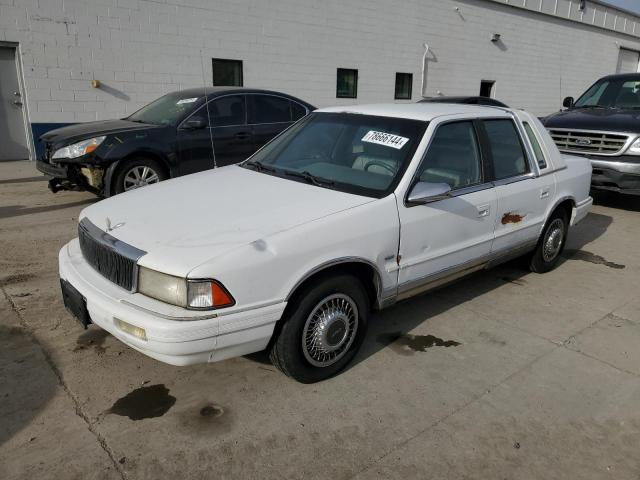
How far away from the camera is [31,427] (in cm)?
275

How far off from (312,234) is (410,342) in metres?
1.36

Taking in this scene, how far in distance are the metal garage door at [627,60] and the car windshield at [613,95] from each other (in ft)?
66.4

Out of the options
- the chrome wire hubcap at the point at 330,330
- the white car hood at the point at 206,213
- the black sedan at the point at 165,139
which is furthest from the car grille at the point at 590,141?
the chrome wire hubcap at the point at 330,330

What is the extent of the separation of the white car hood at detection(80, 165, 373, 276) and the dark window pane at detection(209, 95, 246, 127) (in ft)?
11.8

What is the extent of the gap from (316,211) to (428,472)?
150cm

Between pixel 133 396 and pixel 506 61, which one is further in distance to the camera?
pixel 506 61

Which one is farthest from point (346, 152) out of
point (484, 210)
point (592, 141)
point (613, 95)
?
point (613, 95)

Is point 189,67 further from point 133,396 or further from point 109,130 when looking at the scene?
point 133,396

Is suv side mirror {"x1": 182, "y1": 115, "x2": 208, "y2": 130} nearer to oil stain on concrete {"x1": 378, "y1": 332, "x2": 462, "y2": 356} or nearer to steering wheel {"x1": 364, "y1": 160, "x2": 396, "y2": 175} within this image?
steering wheel {"x1": 364, "y1": 160, "x2": 396, "y2": 175}

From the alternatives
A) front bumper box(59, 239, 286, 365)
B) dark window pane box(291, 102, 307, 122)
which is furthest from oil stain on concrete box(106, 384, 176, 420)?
dark window pane box(291, 102, 307, 122)

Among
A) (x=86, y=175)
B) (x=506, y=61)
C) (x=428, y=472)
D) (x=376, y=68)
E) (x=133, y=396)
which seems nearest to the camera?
(x=428, y=472)

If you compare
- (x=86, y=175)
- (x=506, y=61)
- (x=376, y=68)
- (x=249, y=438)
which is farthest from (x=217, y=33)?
(x=506, y=61)

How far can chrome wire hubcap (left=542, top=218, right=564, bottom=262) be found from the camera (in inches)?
200

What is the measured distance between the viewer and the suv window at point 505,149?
13.8 feet
